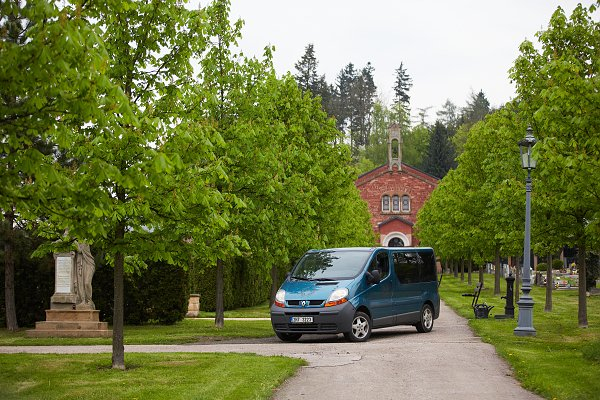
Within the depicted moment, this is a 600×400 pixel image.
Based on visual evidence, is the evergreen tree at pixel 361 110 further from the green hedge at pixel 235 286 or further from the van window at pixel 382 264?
the van window at pixel 382 264

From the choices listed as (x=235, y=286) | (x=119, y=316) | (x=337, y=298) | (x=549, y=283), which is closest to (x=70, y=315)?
(x=337, y=298)

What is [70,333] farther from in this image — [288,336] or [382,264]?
[382,264]

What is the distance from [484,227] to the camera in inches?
1537

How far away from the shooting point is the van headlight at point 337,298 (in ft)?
58.1

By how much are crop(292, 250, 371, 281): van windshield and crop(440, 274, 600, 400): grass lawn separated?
3.17m

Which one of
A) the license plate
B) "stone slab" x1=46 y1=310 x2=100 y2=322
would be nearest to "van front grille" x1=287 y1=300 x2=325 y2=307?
the license plate

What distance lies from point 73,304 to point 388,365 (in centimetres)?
1074

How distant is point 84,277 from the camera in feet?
70.8

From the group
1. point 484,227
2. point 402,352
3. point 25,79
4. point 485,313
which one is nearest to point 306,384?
point 402,352

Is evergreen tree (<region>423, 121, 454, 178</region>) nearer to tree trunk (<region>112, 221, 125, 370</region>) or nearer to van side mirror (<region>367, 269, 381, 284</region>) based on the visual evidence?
van side mirror (<region>367, 269, 381, 284</region>)

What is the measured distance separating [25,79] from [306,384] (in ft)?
18.2

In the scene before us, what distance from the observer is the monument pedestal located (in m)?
20.5

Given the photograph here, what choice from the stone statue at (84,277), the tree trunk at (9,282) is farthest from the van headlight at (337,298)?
the tree trunk at (9,282)

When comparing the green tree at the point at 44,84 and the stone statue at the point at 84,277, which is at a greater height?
the green tree at the point at 44,84
